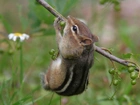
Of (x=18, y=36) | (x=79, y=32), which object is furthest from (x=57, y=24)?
(x=18, y=36)

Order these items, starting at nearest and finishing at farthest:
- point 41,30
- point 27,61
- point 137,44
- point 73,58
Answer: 1. point 73,58
2. point 41,30
3. point 27,61
4. point 137,44

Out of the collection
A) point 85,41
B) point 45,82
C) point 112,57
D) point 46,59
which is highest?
point 85,41

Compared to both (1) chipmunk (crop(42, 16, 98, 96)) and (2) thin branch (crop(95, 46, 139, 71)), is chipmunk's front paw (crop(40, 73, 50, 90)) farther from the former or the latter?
(2) thin branch (crop(95, 46, 139, 71))

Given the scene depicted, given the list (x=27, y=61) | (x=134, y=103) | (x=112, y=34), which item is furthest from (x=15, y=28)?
(x=134, y=103)

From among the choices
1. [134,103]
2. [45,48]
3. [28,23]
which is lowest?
[134,103]

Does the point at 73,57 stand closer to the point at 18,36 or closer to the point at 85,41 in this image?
the point at 85,41

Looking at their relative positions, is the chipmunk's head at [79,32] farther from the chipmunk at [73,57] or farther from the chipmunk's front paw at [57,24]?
the chipmunk's front paw at [57,24]

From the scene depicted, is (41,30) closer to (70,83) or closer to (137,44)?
(70,83)

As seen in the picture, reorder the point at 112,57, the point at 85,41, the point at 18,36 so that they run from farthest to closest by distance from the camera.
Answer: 1. the point at 18,36
2. the point at 112,57
3. the point at 85,41
